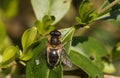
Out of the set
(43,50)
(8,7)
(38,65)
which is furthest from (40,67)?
(8,7)

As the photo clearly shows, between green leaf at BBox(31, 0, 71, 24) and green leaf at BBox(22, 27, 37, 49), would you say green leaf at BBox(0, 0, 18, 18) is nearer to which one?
green leaf at BBox(31, 0, 71, 24)

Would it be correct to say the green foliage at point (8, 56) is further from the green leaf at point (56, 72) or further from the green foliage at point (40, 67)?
the green leaf at point (56, 72)

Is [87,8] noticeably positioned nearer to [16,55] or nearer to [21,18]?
[16,55]

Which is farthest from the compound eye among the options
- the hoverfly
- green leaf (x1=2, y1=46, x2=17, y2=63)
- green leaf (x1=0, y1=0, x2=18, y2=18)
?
green leaf (x1=0, y1=0, x2=18, y2=18)

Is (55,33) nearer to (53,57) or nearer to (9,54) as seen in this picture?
(53,57)

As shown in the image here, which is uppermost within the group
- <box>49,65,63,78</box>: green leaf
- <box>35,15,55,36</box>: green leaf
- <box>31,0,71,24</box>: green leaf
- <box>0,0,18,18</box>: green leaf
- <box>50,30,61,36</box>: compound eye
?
<box>0,0,18,18</box>: green leaf

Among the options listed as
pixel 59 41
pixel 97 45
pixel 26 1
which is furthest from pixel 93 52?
pixel 26 1

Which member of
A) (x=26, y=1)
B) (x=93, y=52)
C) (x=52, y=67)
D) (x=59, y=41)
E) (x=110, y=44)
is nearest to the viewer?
(x=52, y=67)
